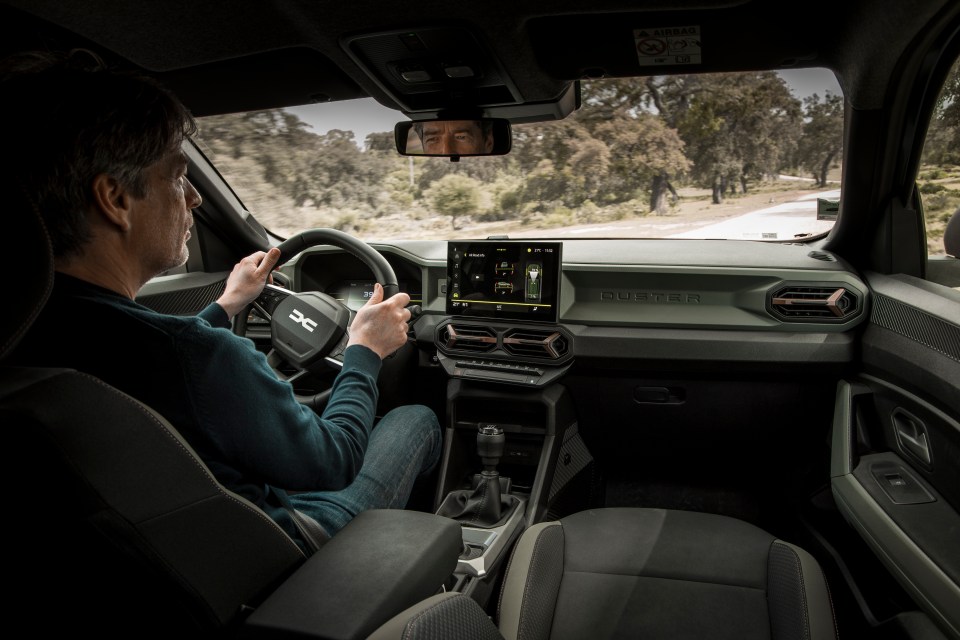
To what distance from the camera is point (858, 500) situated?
7.73ft

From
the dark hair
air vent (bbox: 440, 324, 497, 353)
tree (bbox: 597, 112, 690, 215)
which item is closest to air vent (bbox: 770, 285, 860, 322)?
tree (bbox: 597, 112, 690, 215)

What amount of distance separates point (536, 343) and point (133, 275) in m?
1.89

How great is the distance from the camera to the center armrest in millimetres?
1114

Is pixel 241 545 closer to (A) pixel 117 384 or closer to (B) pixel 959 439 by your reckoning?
(A) pixel 117 384

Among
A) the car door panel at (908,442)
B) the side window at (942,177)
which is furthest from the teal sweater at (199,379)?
the side window at (942,177)

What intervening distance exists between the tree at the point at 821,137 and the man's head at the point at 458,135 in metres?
1.38

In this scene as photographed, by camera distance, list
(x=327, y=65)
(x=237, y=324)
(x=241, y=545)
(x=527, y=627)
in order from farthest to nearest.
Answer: (x=327, y=65)
(x=237, y=324)
(x=527, y=627)
(x=241, y=545)

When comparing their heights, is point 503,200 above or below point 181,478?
above

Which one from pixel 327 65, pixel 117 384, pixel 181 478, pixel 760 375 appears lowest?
pixel 760 375

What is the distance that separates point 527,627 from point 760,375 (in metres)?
1.61

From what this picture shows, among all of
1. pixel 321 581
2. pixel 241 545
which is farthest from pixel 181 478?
pixel 321 581

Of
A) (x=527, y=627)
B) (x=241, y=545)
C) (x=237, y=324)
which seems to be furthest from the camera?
(x=237, y=324)

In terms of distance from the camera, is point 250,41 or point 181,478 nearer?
point 181,478

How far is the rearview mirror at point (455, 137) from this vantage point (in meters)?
3.02
